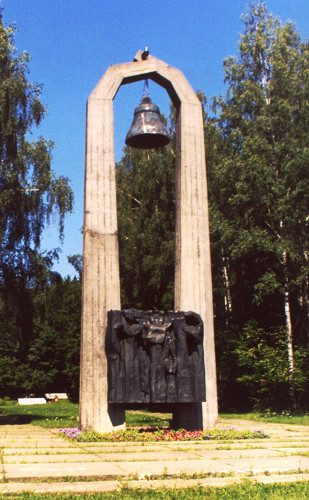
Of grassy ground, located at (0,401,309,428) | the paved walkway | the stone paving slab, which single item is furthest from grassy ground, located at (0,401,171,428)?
the stone paving slab

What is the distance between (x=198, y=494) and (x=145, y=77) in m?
7.41

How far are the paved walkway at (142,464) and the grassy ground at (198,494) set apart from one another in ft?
0.56

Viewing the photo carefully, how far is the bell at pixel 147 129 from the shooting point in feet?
29.4

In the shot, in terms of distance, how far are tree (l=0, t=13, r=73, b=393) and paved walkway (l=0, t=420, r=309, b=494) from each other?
8.86 m

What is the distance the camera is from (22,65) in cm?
1636

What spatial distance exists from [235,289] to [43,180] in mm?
8890

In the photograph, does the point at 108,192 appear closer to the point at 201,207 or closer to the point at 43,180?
the point at 201,207

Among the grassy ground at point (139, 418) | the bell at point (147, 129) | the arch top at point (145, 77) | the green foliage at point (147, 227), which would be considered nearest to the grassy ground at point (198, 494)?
the grassy ground at point (139, 418)

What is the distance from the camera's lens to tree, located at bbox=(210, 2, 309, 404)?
17.0 metres

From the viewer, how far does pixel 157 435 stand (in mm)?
7852

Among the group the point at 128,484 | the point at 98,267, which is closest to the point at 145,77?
the point at 98,267

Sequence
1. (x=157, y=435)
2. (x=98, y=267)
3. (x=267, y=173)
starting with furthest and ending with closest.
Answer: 1. (x=267, y=173)
2. (x=98, y=267)
3. (x=157, y=435)

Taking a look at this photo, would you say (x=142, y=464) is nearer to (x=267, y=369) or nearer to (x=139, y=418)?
(x=139, y=418)

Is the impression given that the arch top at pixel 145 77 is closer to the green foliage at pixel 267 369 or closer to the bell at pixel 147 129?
the bell at pixel 147 129
